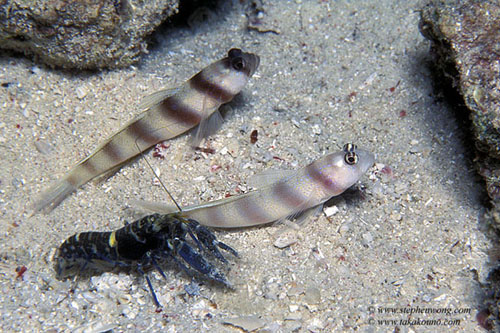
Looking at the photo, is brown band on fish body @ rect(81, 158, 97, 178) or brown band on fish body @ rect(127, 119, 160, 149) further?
brown band on fish body @ rect(127, 119, 160, 149)

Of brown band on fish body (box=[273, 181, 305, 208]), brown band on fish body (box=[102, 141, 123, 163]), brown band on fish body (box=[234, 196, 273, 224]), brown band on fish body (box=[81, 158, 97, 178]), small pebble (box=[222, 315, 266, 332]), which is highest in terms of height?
brown band on fish body (box=[273, 181, 305, 208])

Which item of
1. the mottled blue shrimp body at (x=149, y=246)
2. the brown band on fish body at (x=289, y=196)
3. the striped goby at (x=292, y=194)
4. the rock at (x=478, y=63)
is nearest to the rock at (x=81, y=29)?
the striped goby at (x=292, y=194)

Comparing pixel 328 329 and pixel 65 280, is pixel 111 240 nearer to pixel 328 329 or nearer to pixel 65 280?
pixel 65 280

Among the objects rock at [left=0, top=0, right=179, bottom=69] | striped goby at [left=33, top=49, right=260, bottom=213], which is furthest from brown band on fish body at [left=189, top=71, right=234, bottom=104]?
rock at [left=0, top=0, right=179, bottom=69]

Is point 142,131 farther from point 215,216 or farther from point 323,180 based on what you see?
point 323,180

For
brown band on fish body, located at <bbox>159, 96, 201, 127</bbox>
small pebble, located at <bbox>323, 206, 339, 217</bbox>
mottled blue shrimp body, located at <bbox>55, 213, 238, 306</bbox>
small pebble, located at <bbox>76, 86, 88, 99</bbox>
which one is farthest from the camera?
small pebble, located at <bbox>76, 86, 88, 99</bbox>

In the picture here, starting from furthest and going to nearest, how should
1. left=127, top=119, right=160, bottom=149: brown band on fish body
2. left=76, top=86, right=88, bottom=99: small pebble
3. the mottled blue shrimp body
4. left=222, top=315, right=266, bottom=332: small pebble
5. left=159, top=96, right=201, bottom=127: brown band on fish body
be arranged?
left=76, top=86, right=88, bottom=99: small pebble < left=159, top=96, right=201, bottom=127: brown band on fish body < left=127, top=119, right=160, bottom=149: brown band on fish body < the mottled blue shrimp body < left=222, top=315, right=266, bottom=332: small pebble

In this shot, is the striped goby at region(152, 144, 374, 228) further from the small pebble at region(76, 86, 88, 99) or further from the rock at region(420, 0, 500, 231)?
the small pebble at region(76, 86, 88, 99)

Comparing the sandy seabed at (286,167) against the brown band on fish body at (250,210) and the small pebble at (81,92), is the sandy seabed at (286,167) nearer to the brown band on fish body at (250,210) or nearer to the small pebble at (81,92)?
the small pebble at (81,92)
